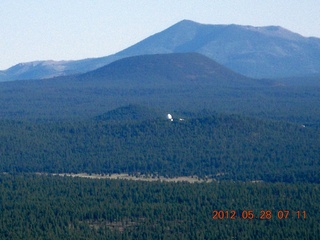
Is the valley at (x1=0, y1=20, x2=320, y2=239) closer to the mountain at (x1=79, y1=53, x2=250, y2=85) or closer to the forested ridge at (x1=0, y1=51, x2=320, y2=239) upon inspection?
the forested ridge at (x1=0, y1=51, x2=320, y2=239)

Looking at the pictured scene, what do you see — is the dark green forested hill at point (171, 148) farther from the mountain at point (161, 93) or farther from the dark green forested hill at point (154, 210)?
the mountain at point (161, 93)

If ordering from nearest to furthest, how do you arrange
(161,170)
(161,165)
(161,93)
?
(161,170) < (161,165) < (161,93)

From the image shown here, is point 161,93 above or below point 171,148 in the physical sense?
above
